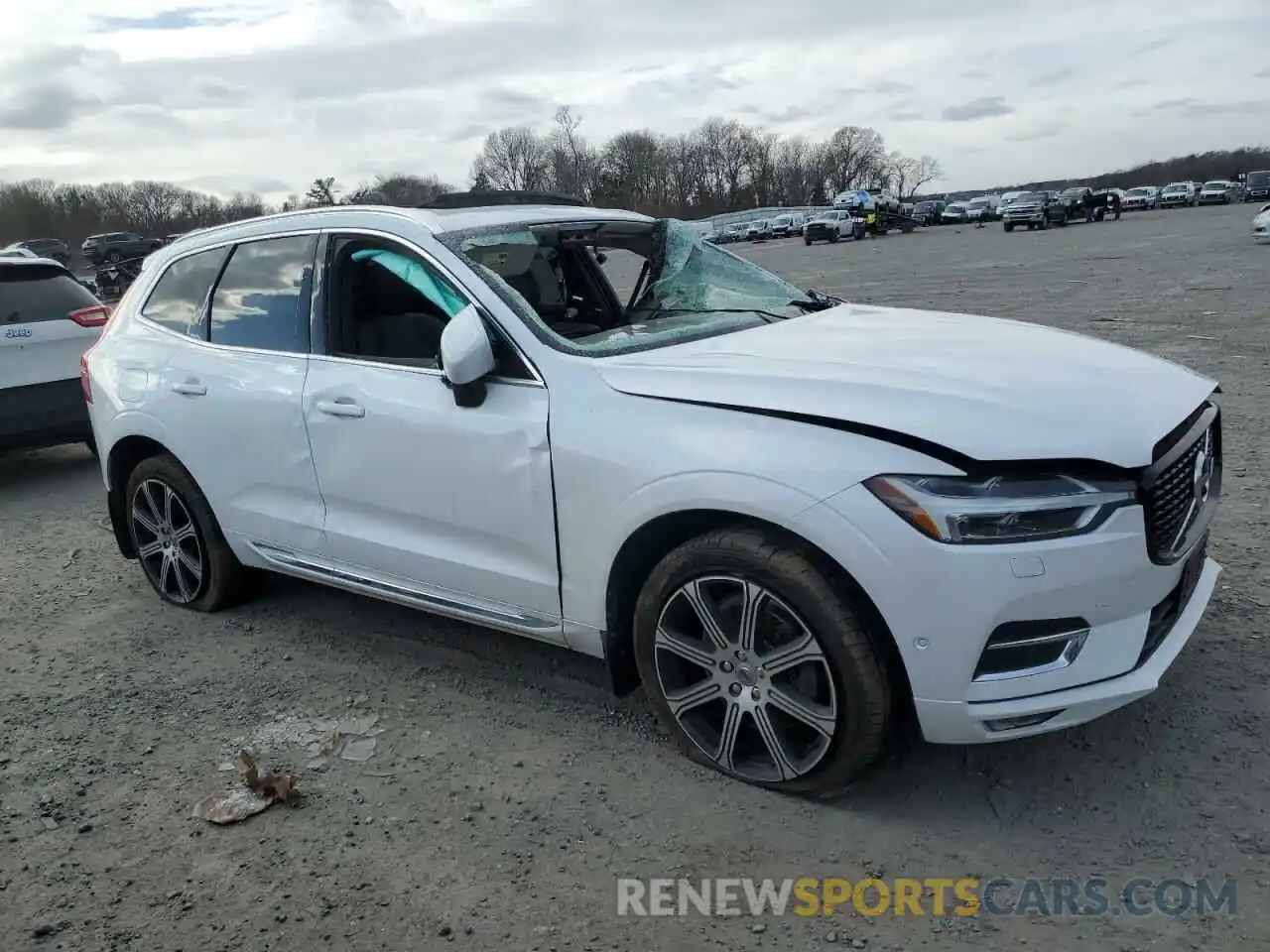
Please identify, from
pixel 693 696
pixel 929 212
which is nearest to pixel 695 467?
pixel 693 696

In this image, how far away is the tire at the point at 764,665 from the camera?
2775mm

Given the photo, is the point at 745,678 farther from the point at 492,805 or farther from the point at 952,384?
the point at 952,384

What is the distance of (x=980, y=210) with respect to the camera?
7344 centimetres

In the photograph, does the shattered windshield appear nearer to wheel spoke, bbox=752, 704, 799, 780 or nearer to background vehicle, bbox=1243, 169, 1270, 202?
wheel spoke, bbox=752, 704, 799, 780

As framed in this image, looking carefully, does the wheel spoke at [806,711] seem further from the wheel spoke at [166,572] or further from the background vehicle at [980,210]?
the background vehicle at [980,210]

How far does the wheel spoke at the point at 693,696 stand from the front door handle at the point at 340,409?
60.1 inches

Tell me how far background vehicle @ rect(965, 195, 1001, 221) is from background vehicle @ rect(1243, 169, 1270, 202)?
17047 mm

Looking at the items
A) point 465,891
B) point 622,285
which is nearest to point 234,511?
point 622,285

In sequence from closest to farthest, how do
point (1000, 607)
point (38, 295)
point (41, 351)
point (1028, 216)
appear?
point (1000, 607) → point (41, 351) → point (38, 295) → point (1028, 216)

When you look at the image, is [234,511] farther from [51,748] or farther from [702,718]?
[702,718]

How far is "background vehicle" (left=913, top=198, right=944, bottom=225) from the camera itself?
72438 millimetres

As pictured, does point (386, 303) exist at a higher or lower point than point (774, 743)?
higher

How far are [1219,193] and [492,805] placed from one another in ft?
280

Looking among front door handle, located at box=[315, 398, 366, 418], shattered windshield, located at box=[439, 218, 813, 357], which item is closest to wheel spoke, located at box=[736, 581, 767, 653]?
shattered windshield, located at box=[439, 218, 813, 357]
